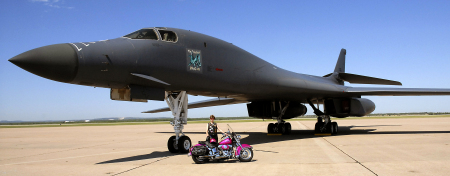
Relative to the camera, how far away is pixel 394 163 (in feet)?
22.0

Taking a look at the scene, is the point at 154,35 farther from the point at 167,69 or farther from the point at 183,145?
the point at 183,145

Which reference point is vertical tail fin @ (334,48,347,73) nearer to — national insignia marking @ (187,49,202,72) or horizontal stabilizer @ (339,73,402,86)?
horizontal stabilizer @ (339,73,402,86)

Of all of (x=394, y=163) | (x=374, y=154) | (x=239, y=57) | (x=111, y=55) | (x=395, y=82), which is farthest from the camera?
(x=395, y=82)

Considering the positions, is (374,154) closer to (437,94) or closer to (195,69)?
(195,69)

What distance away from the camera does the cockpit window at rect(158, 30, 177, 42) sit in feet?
29.6

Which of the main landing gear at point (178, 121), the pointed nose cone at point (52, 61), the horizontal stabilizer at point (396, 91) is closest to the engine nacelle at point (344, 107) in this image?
the horizontal stabilizer at point (396, 91)

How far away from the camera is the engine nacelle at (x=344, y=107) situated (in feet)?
54.5

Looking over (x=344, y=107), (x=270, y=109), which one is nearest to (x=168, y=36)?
(x=270, y=109)

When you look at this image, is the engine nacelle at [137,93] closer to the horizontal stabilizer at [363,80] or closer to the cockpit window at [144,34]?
the cockpit window at [144,34]

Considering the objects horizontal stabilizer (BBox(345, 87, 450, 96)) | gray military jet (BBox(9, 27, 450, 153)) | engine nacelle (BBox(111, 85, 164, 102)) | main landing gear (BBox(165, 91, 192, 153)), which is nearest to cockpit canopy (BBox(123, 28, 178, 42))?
gray military jet (BBox(9, 27, 450, 153))

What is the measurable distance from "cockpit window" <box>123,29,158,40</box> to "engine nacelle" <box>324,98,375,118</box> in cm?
1091

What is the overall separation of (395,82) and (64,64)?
1607 cm

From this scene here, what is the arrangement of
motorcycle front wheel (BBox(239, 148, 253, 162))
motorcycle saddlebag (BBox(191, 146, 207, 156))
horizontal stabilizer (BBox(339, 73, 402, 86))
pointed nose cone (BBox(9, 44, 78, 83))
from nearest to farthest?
pointed nose cone (BBox(9, 44, 78, 83))
motorcycle saddlebag (BBox(191, 146, 207, 156))
motorcycle front wheel (BBox(239, 148, 253, 162))
horizontal stabilizer (BBox(339, 73, 402, 86))

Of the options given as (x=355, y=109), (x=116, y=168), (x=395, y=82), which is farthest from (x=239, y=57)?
(x=395, y=82)
